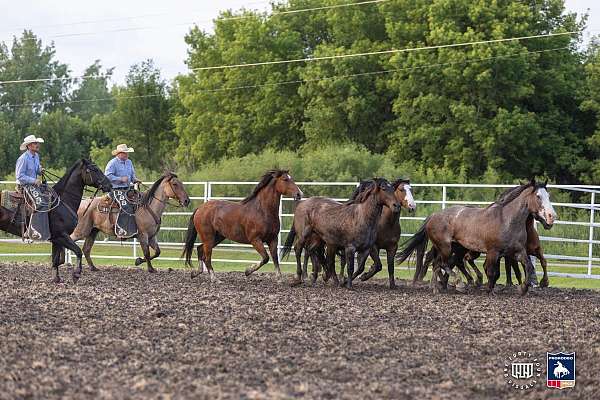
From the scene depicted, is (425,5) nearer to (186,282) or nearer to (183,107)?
(183,107)

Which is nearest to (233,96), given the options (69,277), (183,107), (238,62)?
(238,62)

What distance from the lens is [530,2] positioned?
3541 centimetres

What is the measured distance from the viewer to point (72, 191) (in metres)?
13.5

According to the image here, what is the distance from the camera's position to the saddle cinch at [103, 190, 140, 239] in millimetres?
15938

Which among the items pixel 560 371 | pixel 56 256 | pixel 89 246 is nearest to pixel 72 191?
pixel 56 256

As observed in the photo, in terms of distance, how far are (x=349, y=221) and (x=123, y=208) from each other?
4526 mm

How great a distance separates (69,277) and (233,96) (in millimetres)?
28193

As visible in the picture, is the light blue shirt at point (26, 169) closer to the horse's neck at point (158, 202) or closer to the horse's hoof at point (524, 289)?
the horse's neck at point (158, 202)

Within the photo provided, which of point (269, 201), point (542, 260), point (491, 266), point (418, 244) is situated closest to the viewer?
point (491, 266)

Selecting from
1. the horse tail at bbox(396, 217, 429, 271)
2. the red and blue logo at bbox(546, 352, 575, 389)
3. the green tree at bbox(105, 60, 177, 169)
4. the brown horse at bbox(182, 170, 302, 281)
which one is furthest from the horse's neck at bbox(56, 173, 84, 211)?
the green tree at bbox(105, 60, 177, 169)

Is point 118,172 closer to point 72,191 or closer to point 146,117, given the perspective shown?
point 72,191

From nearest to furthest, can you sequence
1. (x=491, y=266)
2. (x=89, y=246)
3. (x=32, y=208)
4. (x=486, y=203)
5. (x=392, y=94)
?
1. (x=491, y=266)
2. (x=32, y=208)
3. (x=486, y=203)
4. (x=89, y=246)
5. (x=392, y=94)

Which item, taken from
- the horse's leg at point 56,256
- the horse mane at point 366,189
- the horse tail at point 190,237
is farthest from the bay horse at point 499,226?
the horse's leg at point 56,256

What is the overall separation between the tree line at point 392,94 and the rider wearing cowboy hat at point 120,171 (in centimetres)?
1519
